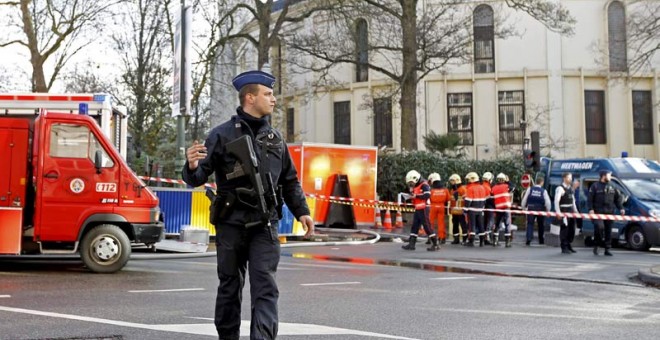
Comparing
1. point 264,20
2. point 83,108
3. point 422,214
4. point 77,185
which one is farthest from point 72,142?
point 264,20

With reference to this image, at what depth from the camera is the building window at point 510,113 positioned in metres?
37.5

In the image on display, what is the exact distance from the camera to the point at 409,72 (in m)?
27.0

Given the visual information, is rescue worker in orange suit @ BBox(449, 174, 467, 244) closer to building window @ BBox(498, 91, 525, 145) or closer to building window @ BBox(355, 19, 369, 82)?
building window @ BBox(355, 19, 369, 82)

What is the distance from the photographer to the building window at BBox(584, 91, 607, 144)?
37.8m

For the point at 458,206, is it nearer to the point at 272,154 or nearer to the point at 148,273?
the point at 148,273

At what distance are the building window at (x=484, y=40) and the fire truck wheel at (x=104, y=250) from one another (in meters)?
30.2

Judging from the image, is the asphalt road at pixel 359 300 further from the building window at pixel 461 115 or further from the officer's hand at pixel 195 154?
the building window at pixel 461 115

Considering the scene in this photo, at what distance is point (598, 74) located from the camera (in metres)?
37.2

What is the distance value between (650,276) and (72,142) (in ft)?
28.2

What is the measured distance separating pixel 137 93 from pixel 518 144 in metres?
18.9

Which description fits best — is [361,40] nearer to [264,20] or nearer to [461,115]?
[264,20]

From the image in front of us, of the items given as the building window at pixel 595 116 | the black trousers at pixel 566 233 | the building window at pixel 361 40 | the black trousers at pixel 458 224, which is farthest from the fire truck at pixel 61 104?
the building window at pixel 595 116

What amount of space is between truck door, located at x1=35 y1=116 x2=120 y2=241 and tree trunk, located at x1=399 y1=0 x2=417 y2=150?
17.8 metres

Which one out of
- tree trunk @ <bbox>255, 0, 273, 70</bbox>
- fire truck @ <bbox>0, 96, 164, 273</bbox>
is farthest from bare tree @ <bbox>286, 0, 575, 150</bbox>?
fire truck @ <bbox>0, 96, 164, 273</bbox>
